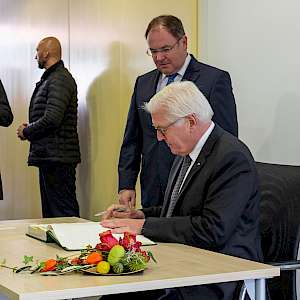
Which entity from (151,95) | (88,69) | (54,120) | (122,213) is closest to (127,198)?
(151,95)

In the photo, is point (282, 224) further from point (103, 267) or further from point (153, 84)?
point (153, 84)

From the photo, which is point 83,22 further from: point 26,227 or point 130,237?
point 130,237

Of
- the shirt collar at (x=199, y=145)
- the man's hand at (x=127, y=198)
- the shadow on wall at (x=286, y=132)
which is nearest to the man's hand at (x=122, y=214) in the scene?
the shirt collar at (x=199, y=145)

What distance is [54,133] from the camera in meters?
5.23

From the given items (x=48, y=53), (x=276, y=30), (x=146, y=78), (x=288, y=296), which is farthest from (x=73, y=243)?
(x=48, y=53)

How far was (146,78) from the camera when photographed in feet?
12.3

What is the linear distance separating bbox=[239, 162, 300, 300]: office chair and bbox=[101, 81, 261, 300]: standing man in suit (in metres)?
0.21

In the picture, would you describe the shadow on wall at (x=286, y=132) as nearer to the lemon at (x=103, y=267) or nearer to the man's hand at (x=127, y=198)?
the man's hand at (x=127, y=198)

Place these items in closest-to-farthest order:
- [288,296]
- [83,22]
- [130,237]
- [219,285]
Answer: [130,237]
[219,285]
[288,296]
[83,22]

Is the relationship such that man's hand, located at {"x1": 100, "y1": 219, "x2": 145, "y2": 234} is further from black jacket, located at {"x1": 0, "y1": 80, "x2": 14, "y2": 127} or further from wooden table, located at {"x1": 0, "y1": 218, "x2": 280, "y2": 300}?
black jacket, located at {"x1": 0, "y1": 80, "x2": 14, "y2": 127}

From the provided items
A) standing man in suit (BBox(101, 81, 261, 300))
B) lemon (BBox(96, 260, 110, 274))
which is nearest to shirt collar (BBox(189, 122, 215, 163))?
standing man in suit (BBox(101, 81, 261, 300))

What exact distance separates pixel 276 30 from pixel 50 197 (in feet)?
7.10

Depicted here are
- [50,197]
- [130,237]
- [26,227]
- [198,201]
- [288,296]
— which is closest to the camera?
[130,237]

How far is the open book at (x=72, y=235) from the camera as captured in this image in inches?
94.0
